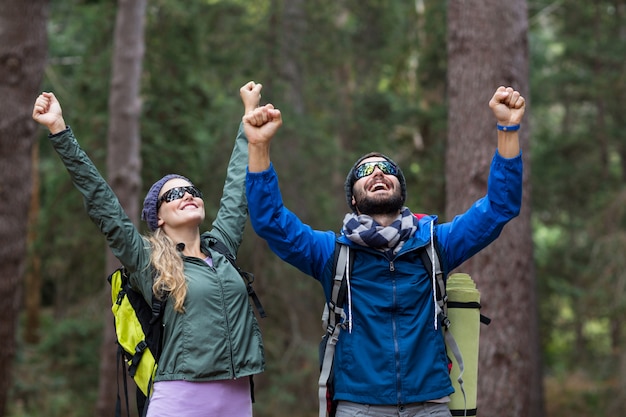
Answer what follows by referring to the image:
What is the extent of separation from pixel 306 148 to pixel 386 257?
1071 centimetres

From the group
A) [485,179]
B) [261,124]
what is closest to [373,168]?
[261,124]

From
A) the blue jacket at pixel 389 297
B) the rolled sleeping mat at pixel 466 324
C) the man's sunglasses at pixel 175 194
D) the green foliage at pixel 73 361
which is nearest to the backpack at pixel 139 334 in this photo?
the man's sunglasses at pixel 175 194

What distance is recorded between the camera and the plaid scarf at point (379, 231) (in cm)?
414

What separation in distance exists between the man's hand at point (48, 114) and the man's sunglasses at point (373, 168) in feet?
5.22

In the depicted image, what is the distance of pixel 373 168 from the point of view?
4422mm

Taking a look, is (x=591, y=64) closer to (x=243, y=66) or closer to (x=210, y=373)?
(x=243, y=66)

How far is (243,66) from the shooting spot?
639 inches

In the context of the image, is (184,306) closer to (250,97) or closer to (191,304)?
(191,304)

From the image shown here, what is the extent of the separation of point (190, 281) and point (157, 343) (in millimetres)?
367

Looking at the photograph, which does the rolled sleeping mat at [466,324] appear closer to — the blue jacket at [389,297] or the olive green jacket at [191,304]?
the blue jacket at [389,297]

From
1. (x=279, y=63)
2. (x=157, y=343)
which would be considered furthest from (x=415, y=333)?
(x=279, y=63)

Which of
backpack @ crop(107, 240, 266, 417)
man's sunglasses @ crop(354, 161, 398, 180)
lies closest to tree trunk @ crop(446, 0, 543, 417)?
man's sunglasses @ crop(354, 161, 398, 180)

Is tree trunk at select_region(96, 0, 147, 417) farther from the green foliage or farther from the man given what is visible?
the man

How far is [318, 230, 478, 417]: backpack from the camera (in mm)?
4199
